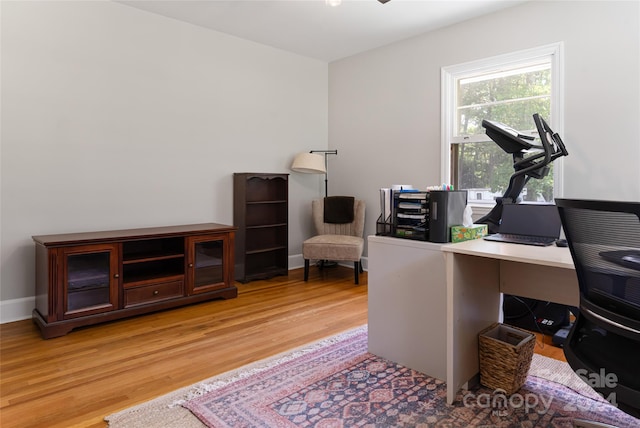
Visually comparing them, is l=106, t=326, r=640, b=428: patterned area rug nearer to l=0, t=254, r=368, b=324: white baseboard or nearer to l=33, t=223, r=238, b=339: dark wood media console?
l=33, t=223, r=238, b=339: dark wood media console

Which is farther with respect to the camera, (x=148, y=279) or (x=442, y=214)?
(x=148, y=279)

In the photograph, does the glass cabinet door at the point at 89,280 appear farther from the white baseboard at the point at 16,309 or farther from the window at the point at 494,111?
the window at the point at 494,111

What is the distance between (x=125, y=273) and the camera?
130 inches

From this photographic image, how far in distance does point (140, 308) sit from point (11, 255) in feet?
3.60

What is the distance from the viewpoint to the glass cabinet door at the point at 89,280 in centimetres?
284

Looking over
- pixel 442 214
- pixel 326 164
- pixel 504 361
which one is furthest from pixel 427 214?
pixel 326 164

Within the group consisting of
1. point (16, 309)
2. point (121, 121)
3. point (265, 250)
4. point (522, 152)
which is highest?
point (121, 121)

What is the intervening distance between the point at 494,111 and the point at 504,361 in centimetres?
262

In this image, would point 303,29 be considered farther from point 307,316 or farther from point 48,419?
point 48,419

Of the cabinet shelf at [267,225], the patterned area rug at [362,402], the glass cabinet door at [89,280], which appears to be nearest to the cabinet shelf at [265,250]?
the cabinet shelf at [267,225]

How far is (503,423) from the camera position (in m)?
1.76

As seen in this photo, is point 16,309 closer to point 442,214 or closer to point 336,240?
point 336,240

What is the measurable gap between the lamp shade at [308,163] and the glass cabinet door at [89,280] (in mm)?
2303

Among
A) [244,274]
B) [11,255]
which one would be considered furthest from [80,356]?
[244,274]
